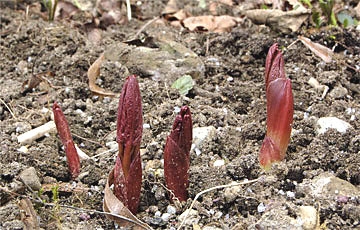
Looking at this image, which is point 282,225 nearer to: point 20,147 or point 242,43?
point 20,147

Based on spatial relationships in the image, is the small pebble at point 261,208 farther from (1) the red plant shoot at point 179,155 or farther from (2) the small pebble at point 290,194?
(1) the red plant shoot at point 179,155

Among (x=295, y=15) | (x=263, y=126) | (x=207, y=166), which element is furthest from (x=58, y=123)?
(x=295, y=15)

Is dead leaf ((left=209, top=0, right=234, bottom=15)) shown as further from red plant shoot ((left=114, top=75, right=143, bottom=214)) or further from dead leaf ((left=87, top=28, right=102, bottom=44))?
red plant shoot ((left=114, top=75, right=143, bottom=214))

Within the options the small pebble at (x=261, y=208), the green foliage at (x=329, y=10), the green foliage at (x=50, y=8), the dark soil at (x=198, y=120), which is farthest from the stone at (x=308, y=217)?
the green foliage at (x=50, y=8)

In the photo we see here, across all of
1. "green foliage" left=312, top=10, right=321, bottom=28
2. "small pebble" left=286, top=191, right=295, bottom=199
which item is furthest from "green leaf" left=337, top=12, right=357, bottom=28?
"small pebble" left=286, top=191, right=295, bottom=199

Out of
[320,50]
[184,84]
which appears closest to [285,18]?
[320,50]
